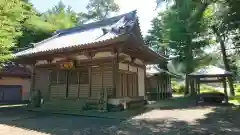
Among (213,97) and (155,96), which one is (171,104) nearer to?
(213,97)

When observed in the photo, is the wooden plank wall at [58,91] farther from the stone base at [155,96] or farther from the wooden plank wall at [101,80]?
the stone base at [155,96]

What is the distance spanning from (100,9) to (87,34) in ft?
67.9

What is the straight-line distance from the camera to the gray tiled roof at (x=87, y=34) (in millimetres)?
10920

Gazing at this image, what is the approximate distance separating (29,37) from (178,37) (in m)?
14.0

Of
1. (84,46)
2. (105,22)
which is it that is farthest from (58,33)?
(84,46)

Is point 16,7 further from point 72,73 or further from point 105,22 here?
point 105,22

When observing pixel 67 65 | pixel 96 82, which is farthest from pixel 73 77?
pixel 96 82

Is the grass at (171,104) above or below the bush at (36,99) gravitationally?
below

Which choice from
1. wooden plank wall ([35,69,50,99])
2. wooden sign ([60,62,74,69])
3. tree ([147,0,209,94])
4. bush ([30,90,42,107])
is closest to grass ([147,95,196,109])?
wooden sign ([60,62,74,69])

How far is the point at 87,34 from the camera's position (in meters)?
13.3

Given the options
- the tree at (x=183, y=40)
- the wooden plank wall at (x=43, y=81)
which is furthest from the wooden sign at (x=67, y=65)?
the tree at (x=183, y=40)

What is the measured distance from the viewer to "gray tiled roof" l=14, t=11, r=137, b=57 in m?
10.9

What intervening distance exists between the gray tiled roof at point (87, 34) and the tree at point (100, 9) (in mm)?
17144

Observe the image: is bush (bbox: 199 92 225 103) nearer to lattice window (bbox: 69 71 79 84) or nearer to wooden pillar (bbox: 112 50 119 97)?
wooden pillar (bbox: 112 50 119 97)
